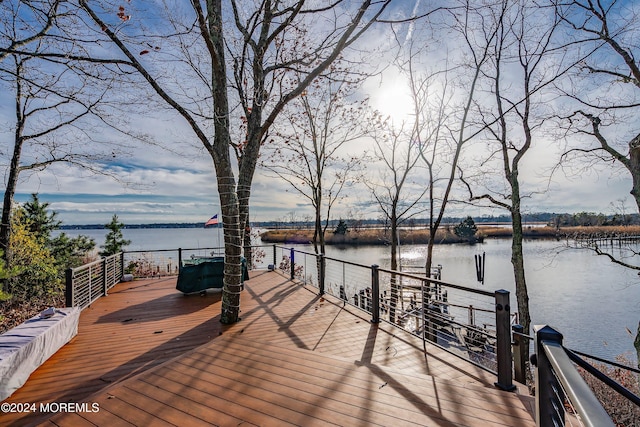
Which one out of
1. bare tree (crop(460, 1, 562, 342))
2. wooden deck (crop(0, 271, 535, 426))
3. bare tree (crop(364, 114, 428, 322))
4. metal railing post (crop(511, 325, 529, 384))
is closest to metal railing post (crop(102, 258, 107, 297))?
wooden deck (crop(0, 271, 535, 426))

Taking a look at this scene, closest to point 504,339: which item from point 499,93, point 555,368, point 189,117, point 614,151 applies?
point 555,368

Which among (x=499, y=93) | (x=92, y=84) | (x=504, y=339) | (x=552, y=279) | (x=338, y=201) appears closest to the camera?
(x=504, y=339)

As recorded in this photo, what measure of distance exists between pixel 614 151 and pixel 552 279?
1151 cm

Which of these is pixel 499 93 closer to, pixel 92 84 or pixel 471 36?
pixel 471 36

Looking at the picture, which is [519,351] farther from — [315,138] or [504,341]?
[315,138]

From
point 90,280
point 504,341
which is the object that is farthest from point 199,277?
point 504,341

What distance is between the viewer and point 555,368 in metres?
1.18

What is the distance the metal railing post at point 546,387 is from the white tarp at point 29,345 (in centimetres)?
402

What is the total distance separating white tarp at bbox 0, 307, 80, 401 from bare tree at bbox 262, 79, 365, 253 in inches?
323

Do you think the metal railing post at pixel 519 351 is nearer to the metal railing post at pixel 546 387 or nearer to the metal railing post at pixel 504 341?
the metal railing post at pixel 504 341

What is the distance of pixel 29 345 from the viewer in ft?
10.3

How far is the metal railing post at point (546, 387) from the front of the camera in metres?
1.44

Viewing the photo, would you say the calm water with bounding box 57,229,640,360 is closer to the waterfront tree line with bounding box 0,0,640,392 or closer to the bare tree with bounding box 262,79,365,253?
the waterfront tree line with bounding box 0,0,640,392

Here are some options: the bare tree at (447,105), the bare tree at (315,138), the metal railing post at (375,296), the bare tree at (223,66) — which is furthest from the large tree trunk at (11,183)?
the bare tree at (447,105)
